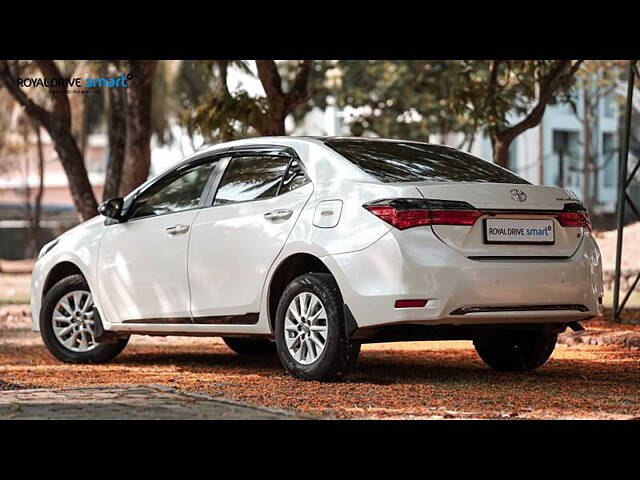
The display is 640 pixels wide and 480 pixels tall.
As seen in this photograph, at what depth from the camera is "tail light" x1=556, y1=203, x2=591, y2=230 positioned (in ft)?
27.8

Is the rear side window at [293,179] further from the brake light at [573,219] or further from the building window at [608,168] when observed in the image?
the building window at [608,168]

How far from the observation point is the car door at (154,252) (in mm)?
9641

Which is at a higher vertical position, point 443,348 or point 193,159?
point 193,159

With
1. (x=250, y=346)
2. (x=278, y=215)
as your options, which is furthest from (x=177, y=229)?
(x=250, y=346)

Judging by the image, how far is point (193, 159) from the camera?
32.7 feet

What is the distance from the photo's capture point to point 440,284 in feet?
26.1

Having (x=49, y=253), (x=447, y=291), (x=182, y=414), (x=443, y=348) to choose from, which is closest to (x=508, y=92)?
(x=443, y=348)

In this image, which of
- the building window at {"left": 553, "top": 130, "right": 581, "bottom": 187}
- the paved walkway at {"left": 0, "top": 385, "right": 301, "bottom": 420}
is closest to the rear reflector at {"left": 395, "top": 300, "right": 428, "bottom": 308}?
the paved walkway at {"left": 0, "top": 385, "right": 301, "bottom": 420}

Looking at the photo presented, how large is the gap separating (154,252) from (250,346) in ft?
5.66

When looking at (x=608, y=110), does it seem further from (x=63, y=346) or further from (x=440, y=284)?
(x=440, y=284)

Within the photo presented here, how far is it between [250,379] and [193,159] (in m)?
1.96

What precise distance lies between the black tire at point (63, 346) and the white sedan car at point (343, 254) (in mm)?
213

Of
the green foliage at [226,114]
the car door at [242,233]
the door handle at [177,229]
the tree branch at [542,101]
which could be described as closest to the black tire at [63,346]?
the door handle at [177,229]
